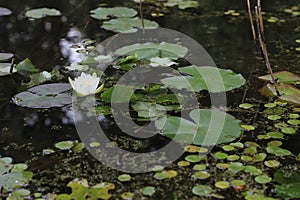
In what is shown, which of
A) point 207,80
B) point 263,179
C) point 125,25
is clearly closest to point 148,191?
point 263,179

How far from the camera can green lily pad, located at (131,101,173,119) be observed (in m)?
1.48

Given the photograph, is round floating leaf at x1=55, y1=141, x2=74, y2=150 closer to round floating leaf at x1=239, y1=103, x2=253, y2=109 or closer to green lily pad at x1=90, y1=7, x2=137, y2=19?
round floating leaf at x1=239, y1=103, x2=253, y2=109

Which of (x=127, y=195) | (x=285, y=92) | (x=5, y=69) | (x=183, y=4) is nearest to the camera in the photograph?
(x=127, y=195)

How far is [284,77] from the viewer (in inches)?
67.1

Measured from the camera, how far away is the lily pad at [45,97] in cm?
155

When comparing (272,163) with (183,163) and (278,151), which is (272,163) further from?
(183,163)

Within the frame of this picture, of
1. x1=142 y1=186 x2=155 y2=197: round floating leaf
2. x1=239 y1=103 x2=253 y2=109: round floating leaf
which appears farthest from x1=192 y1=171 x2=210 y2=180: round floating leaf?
x1=239 y1=103 x2=253 y2=109: round floating leaf

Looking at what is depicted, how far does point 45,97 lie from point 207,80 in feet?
1.82

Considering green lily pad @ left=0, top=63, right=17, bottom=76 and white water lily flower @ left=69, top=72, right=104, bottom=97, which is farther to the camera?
green lily pad @ left=0, top=63, right=17, bottom=76

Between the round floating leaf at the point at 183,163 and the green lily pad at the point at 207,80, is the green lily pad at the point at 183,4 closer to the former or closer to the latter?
the green lily pad at the point at 207,80

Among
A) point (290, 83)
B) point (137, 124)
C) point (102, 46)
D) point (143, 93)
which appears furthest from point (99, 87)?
point (290, 83)

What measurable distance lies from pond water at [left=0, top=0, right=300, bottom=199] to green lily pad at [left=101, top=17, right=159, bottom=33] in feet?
0.14

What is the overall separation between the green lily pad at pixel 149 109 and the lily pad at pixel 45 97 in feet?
0.76

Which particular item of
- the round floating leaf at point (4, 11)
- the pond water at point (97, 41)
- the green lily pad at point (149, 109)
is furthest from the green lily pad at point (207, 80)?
the round floating leaf at point (4, 11)
